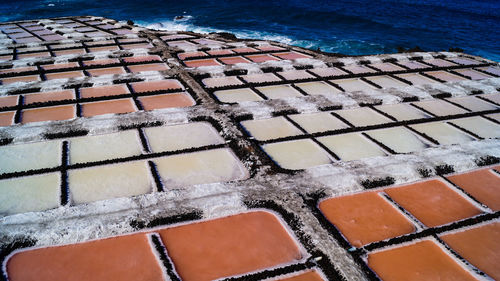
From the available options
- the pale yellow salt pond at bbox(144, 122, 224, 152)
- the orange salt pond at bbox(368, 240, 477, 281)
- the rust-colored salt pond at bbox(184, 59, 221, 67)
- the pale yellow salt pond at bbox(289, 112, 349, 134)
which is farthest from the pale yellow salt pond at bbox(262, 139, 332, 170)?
the rust-colored salt pond at bbox(184, 59, 221, 67)

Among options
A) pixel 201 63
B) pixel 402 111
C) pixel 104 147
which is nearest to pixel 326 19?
pixel 201 63

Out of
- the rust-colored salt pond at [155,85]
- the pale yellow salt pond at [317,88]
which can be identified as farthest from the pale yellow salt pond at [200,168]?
the pale yellow salt pond at [317,88]

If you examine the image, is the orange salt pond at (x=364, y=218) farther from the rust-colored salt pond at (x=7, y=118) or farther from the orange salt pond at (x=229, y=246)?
the rust-colored salt pond at (x=7, y=118)

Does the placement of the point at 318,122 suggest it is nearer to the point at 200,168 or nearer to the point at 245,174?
the point at 245,174

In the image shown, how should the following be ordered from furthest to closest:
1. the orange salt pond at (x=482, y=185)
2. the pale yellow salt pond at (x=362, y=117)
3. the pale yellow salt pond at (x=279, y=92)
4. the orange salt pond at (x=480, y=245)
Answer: the pale yellow salt pond at (x=279, y=92), the pale yellow salt pond at (x=362, y=117), the orange salt pond at (x=482, y=185), the orange salt pond at (x=480, y=245)

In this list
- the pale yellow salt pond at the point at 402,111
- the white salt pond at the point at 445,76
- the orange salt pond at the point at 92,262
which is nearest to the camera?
the orange salt pond at the point at 92,262

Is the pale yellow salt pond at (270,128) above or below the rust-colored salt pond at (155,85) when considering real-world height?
below

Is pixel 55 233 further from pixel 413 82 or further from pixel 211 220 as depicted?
pixel 413 82
